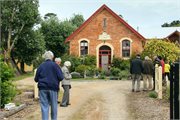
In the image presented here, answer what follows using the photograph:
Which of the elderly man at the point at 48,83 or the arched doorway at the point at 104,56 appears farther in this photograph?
the arched doorway at the point at 104,56

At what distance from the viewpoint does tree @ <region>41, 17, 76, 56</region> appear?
6744 centimetres

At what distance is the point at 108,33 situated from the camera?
45250 mm

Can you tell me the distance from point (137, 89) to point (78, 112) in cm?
824

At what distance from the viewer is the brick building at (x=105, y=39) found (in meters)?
45.1

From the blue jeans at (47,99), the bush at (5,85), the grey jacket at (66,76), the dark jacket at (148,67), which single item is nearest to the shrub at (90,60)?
the dark jacket at (148,67)

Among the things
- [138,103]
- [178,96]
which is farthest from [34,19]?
[178,96]

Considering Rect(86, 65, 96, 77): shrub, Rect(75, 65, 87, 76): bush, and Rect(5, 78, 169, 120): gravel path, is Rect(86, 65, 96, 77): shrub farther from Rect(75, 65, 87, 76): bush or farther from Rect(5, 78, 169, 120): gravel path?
Rect(5, 78, 169, 120): gravel path

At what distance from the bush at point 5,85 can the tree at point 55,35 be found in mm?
50523

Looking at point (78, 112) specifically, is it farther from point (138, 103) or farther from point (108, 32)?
point (108, 32)

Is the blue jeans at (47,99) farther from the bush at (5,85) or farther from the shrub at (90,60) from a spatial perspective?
the shrub at (90,60)

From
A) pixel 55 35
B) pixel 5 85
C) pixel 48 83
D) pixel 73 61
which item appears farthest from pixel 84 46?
pixel 48 83

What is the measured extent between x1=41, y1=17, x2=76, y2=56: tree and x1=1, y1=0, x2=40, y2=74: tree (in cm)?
1751

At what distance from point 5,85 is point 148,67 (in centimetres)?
894

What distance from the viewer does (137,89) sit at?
2305 centimetres
